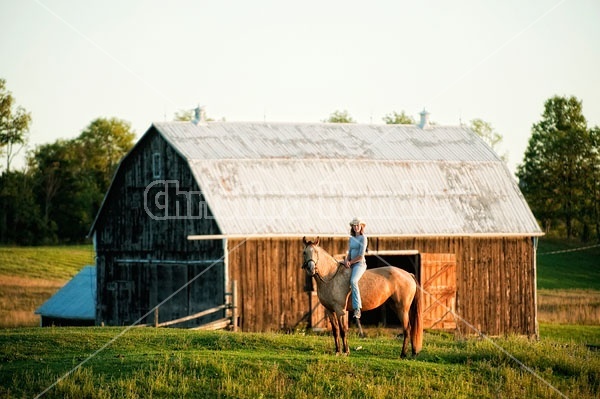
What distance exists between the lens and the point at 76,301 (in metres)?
35.9

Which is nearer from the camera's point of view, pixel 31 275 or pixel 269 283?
A: pixel 269 283

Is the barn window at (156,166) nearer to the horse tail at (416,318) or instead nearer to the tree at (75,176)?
the horse tail at (416,318)

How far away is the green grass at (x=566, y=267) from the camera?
54.7 meters

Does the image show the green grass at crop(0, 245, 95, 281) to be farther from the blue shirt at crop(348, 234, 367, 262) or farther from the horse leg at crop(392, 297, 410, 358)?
the blue shirt at crop(348, 234, 367, 262)

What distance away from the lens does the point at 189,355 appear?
1911 centimetres

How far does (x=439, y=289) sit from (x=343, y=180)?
15.0 ft

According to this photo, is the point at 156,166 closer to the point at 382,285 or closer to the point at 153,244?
the point at 153,244

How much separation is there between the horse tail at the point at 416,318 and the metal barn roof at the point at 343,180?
10.1 metres

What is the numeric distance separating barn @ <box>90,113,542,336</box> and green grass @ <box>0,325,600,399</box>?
7431mm

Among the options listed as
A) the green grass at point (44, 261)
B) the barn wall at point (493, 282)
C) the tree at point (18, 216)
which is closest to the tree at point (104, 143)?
the tree at point (18, 216)

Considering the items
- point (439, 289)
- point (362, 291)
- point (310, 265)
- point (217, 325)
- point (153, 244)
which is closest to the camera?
point (310, 265)

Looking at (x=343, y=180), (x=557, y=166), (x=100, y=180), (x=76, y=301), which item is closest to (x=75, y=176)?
(x=100, y=180)

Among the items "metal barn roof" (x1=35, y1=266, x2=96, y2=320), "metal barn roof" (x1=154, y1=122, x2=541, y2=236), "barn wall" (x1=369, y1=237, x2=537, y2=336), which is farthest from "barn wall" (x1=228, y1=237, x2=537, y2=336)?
"metal barn roof" (x1=35, y1=266, x2=96, y2=320)

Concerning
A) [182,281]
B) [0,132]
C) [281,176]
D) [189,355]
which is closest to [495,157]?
[281,176]
